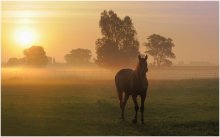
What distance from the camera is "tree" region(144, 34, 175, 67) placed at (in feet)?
326

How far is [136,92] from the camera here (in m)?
19.4

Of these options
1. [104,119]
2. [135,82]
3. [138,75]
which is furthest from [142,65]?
[104,119]

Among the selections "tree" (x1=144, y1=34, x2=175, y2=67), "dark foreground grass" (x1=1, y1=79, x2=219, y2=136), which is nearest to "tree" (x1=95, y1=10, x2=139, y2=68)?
"tree" (x1=144, y1=34, x2=175, y2=67)

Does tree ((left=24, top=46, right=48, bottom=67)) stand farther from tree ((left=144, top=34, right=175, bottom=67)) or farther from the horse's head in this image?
the horse's head

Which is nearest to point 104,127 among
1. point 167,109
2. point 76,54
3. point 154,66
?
point 167,109

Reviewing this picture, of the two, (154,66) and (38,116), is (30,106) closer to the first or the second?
(38,116)

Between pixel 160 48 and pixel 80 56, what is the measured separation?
5633 cm

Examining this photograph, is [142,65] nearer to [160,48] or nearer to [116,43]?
[116,43]

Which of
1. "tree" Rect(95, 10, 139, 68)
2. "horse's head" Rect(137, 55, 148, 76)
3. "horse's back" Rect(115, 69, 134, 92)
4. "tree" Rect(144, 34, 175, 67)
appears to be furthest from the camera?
"tree" Rect(144, 34, 175, 67)

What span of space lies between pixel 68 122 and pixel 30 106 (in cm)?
671

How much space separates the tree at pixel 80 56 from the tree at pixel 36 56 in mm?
32573

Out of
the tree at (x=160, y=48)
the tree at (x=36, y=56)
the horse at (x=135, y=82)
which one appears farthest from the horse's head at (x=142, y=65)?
the tree at (x=36, y=56)

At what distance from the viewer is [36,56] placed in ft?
390

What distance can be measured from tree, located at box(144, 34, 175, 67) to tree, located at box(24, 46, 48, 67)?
29731mm
